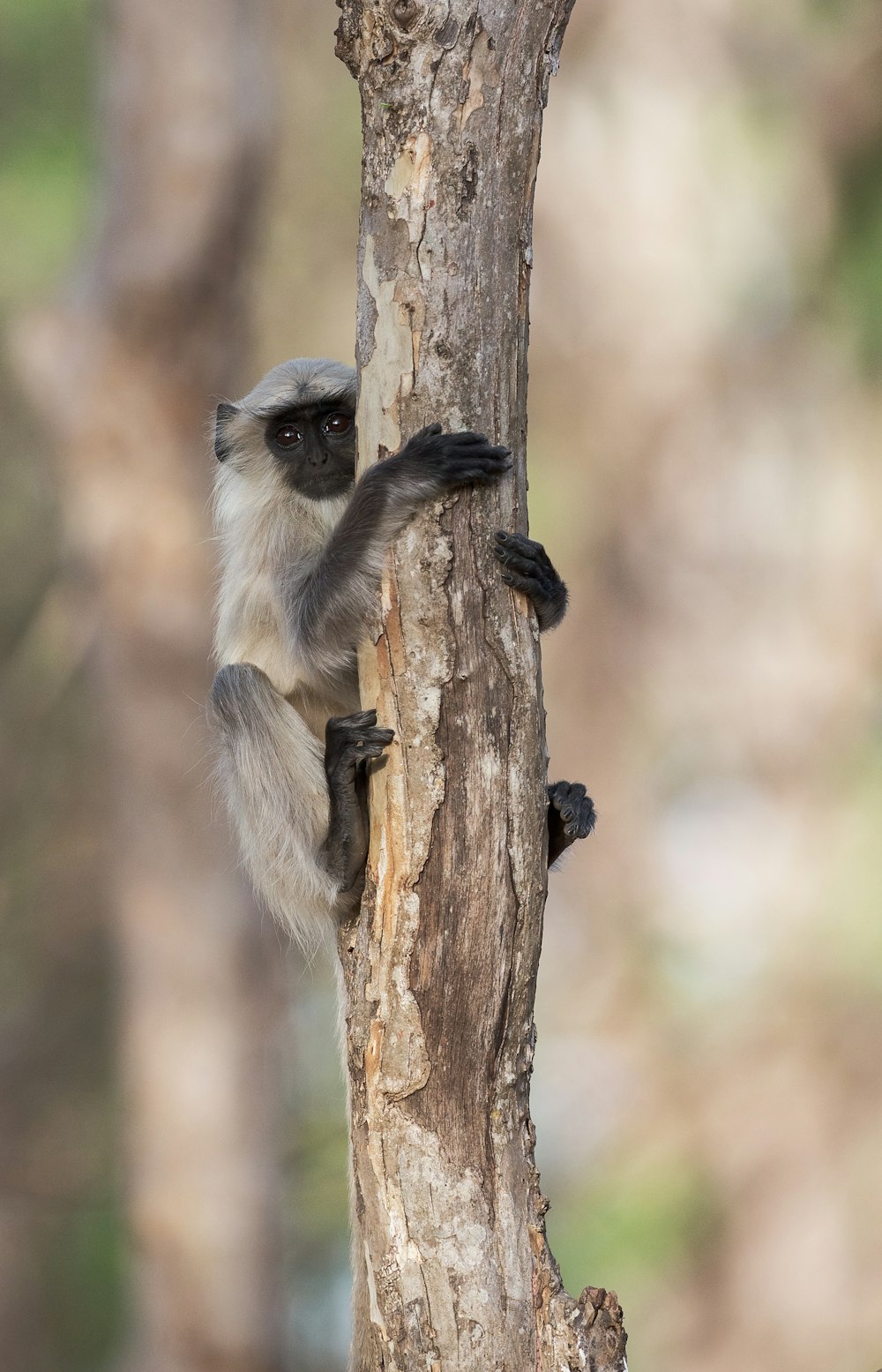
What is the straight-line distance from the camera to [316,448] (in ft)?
14.3

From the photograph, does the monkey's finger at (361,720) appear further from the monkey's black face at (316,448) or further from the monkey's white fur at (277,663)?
the monkey's black face at (316,448)

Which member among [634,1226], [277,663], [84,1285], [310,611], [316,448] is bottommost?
[310,611]

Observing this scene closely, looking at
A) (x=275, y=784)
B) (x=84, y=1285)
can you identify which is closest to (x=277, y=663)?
(x=275, y=784)

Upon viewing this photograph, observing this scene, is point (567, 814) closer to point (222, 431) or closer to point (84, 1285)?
point (222, 431)

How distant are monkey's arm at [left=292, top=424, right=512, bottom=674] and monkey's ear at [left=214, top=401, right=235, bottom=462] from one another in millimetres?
1176

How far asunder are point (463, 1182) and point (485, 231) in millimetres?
1976

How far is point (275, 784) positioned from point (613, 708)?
352 inches

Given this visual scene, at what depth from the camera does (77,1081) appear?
507 inches

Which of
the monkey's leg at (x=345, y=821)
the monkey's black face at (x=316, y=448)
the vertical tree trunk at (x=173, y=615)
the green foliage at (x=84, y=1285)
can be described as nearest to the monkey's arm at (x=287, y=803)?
the monkey's leg at (x=345, y=821)

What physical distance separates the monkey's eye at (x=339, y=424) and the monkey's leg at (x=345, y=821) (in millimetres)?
1204

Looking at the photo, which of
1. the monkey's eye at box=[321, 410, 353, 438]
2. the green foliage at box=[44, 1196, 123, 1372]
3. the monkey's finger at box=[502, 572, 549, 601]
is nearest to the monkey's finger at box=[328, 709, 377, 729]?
the monkey's finger at box=[502, 572, 549, 601]

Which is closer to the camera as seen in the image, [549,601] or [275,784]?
[549,601]

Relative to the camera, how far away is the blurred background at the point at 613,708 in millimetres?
9453

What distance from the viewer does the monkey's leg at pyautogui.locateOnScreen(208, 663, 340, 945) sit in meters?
3.79
